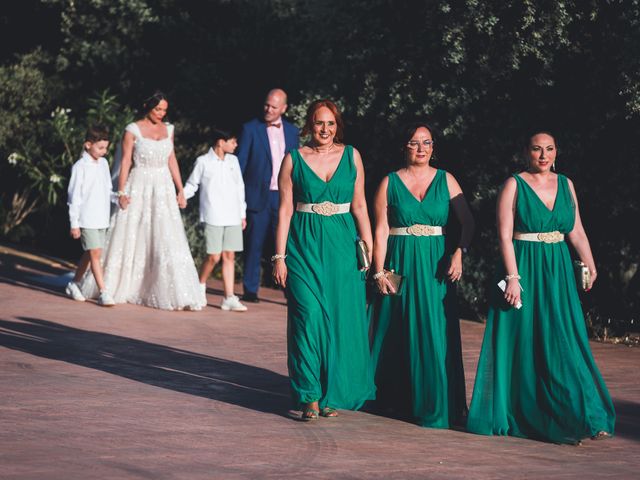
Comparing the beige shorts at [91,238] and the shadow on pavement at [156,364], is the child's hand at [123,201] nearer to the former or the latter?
the beige shorts at [91,238]

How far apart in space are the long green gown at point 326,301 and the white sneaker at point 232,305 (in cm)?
493

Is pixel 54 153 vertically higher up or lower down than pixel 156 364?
higher up

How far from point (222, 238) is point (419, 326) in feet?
18.3

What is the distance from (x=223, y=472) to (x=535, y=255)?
2.49 m

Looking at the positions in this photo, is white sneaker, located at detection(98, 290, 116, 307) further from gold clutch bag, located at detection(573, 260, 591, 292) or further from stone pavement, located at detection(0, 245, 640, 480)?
gold clutch bag, located at detection(573, 260, 591, 292)

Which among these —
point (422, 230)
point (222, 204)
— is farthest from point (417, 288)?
point (222, 204)

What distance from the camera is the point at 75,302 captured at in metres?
13.4

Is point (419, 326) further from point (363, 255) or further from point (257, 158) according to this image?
point (257, 158)

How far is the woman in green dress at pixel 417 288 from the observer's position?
7.95 m

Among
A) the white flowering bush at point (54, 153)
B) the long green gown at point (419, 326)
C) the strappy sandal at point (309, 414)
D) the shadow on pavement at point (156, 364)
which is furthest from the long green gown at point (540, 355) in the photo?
the white flowering bush at point (54, 153)

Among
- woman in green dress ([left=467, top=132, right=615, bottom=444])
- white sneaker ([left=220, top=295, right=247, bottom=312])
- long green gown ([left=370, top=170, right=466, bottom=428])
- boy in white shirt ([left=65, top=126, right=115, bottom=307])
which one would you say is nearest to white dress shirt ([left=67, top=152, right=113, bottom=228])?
boy in white shirt ([left=65, top=126, right=115, bottom=307])

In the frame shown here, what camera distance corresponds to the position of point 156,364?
9.82 m

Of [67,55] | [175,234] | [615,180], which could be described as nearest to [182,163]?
[67,55]

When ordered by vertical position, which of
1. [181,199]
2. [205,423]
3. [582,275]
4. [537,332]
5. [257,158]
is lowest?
[205,423]
